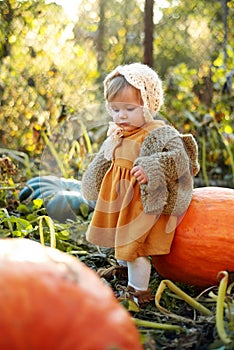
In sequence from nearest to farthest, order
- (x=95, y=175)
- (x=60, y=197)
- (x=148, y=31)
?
(x=95, y=175)
(x=60, y=197)
(x=148, y=31)

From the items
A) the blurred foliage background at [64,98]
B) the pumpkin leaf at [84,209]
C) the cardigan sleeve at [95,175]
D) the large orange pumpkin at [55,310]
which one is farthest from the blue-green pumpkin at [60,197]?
the large orange pumpkin at [55,310]

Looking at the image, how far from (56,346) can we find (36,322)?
50 mm

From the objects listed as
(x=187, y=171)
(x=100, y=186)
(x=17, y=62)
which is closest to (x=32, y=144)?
(x=17, y=62)

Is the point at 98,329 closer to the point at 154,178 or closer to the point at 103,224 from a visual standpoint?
the point at 154,178

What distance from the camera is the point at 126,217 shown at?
220 cm

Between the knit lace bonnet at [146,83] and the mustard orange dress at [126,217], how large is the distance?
0.07 metres

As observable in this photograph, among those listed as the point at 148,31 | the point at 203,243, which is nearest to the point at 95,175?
the point at 203,243

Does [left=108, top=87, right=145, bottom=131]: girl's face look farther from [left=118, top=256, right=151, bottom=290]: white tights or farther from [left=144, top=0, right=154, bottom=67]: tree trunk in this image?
[left=144, top=0, right=154, bottom=67]: tree trunk

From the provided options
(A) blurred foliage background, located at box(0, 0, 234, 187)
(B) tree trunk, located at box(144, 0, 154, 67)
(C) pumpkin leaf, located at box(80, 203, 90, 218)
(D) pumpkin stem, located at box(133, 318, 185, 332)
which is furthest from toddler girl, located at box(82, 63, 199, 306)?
(B) tree trunk, located at box(144, 0, 154, 67)

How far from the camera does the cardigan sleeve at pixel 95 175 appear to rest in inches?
94.6

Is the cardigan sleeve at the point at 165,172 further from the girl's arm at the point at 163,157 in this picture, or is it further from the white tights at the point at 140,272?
the white tights at the point at 140,272

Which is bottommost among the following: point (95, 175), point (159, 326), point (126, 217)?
point (159, 326)

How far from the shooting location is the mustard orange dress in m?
2.16

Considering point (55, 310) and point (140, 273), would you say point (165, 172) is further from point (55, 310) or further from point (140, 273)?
point (55, 310)
